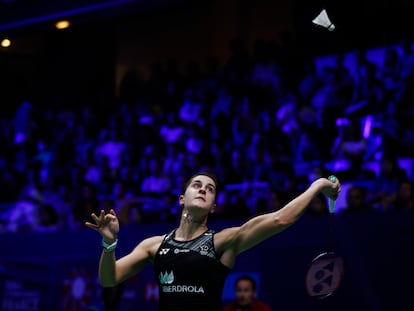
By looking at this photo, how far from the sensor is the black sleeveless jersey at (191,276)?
5258mm

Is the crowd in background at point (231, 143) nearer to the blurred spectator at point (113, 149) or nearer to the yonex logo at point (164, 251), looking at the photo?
the blurred spectator at point (113, 149)

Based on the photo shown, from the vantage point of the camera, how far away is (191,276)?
5.28 metres

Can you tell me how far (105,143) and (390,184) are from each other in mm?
6352

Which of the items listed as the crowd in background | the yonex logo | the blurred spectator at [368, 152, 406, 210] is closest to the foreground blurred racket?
the yonex logo

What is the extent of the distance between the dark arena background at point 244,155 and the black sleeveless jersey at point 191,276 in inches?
137

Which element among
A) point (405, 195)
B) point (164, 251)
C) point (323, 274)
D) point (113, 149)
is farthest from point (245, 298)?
point (113, 149)

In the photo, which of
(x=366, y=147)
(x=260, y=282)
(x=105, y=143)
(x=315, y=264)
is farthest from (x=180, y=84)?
(x=315, y=264)

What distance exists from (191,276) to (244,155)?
6.27m

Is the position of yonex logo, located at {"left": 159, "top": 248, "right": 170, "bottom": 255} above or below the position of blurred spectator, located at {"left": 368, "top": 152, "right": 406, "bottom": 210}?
below

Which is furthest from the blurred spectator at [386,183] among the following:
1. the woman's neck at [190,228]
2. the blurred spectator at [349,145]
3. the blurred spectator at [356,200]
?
the woman's neck at [190,228]

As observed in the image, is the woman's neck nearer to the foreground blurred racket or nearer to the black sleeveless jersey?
the black sleeveless jersey

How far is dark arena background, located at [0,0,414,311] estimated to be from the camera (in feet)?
29.1

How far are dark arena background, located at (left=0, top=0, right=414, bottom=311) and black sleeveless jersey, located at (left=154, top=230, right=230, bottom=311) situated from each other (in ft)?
11.4

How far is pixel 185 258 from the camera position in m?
5.34
